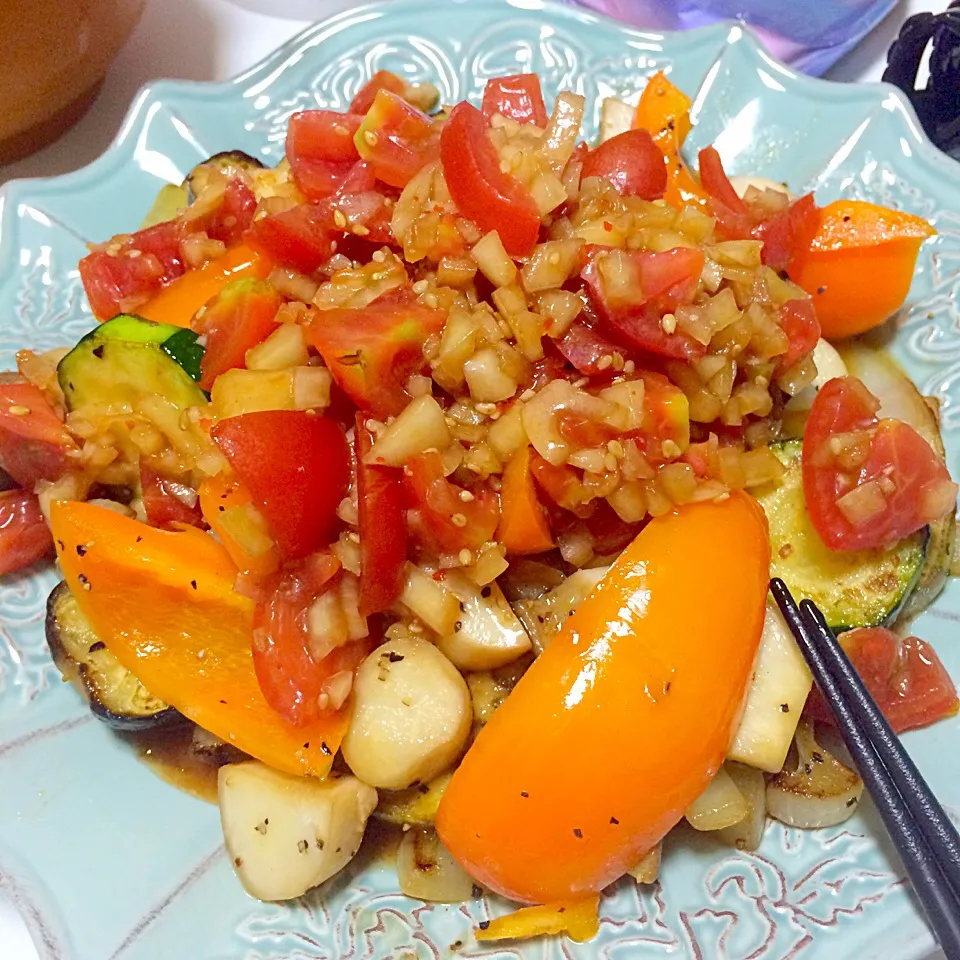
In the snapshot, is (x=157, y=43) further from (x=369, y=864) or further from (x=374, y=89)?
(x=369, y=864)

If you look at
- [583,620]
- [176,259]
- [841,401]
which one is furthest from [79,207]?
[841,401]

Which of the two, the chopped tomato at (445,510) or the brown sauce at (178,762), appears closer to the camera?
the chopped tomato at (445,510)

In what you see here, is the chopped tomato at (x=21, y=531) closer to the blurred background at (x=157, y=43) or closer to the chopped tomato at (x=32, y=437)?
the chopped tomato at (x=32, y=437)

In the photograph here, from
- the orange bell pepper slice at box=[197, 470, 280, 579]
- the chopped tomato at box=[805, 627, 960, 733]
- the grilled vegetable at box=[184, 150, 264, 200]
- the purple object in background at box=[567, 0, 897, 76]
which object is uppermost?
the purple object in background at box=[567, 0, 897, 76]

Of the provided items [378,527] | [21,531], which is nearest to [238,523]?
[378,527]

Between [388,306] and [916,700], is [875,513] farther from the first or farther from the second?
[388,306]

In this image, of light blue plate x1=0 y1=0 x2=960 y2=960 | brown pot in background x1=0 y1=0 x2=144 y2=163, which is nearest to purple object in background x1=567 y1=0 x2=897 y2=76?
light blue plate x1=0 y1=0 x2=960 y2=960

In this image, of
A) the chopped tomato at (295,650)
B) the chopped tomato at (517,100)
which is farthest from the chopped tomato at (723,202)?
the chopped tomato at (295,650)

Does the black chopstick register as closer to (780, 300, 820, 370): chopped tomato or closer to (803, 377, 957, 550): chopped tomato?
(803, 377, 957, 550): chopped tomato
